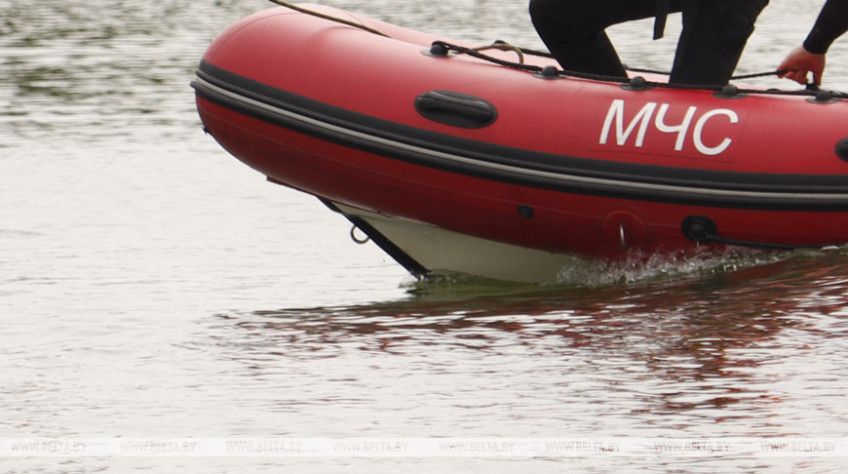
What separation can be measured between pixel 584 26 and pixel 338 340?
1.38 meters

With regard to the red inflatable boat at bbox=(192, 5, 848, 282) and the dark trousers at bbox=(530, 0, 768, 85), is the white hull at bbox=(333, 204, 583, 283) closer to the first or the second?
the red inflatable boat at bbox=(192, 5, 848, 282)

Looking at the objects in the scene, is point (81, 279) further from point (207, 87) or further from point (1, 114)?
point (1, 114)

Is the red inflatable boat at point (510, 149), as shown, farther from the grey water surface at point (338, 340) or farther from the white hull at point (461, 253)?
the grey water surface at point (338, 340)

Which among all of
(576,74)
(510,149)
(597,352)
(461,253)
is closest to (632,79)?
(576,74)

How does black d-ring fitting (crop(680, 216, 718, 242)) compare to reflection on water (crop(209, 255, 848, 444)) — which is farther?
black d-ring fitting (crop(680, 216, 718, 242))

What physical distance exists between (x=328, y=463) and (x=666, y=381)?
2.96 feet

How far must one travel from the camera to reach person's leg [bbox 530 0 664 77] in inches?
203

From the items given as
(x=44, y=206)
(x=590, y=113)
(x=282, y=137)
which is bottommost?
(x=44, y=206)

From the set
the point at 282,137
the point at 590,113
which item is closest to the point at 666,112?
Result: the point at 590,113

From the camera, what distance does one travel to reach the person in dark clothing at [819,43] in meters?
4.99

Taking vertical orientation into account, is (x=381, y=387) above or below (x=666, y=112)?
below

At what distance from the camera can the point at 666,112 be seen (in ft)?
16.2

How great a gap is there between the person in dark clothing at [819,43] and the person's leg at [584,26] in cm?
47

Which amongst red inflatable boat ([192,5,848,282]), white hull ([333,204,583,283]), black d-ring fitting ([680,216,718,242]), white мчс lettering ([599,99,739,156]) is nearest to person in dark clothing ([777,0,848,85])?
red inflatable boat ([192,5,848,282])
